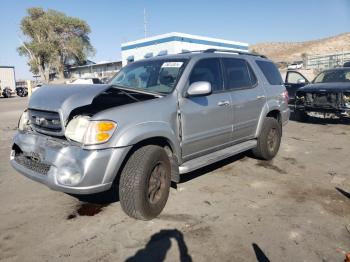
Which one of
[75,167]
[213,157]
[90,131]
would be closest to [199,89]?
[213,157]

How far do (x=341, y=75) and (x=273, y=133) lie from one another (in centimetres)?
561

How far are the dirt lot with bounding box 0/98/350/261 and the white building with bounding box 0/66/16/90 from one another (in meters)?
43.5

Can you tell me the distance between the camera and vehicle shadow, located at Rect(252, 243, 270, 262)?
9.50ft

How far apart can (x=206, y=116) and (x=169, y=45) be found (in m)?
30.6

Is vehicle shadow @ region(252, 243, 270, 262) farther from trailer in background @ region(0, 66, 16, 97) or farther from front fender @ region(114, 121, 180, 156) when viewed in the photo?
trailer in background @ region(0, 66, 16, 97)

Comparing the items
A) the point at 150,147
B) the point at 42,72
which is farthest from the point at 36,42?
the point at 150,147

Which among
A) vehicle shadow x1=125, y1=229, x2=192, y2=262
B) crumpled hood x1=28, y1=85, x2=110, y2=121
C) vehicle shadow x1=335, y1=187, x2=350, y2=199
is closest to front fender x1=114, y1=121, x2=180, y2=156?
crumpled hood x1=28, y1=85, x2=110, y2=121

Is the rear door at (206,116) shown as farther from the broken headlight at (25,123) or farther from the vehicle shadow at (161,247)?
the broken headlight at (25,123)

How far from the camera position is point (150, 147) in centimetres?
362

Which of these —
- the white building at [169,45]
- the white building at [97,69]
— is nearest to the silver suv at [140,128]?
the white building at [169,45]

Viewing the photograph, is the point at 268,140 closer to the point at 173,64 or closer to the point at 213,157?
the point at 213,157

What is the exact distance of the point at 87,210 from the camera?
393cm

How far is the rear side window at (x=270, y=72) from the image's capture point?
5871 millimetres

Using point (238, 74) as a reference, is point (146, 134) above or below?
below
